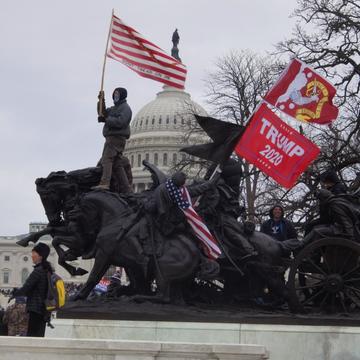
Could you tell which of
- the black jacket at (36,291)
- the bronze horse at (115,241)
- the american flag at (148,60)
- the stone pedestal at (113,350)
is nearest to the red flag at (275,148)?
the bronze horse at (115,241)

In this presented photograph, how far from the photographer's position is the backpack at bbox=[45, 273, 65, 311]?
42.9 ft

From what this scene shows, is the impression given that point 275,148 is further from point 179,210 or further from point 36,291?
point 36,291

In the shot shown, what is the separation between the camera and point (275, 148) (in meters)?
15.7

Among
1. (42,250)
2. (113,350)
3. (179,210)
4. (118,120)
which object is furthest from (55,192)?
(113,350)

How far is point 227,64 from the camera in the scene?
126ft

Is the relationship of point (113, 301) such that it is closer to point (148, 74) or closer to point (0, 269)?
point (148, 74)

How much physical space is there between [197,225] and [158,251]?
Result: 872mm

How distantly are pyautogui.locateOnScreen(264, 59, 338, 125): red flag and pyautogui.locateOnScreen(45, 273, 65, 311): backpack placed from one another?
207 inches

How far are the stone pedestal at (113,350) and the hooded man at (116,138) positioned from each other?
5492 millimetres

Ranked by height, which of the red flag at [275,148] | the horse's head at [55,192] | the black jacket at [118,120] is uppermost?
the black jacket at [118,120]

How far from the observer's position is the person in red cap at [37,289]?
13.2 metres

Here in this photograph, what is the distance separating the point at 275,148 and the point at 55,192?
412cm

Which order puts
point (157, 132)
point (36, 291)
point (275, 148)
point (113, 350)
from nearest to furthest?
point (113, 350)
point (36, 291)
point (275, 148)
point (157, 132)

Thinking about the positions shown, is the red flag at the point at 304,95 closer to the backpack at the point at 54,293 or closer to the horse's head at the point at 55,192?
the horse's head at the point at 55,192
